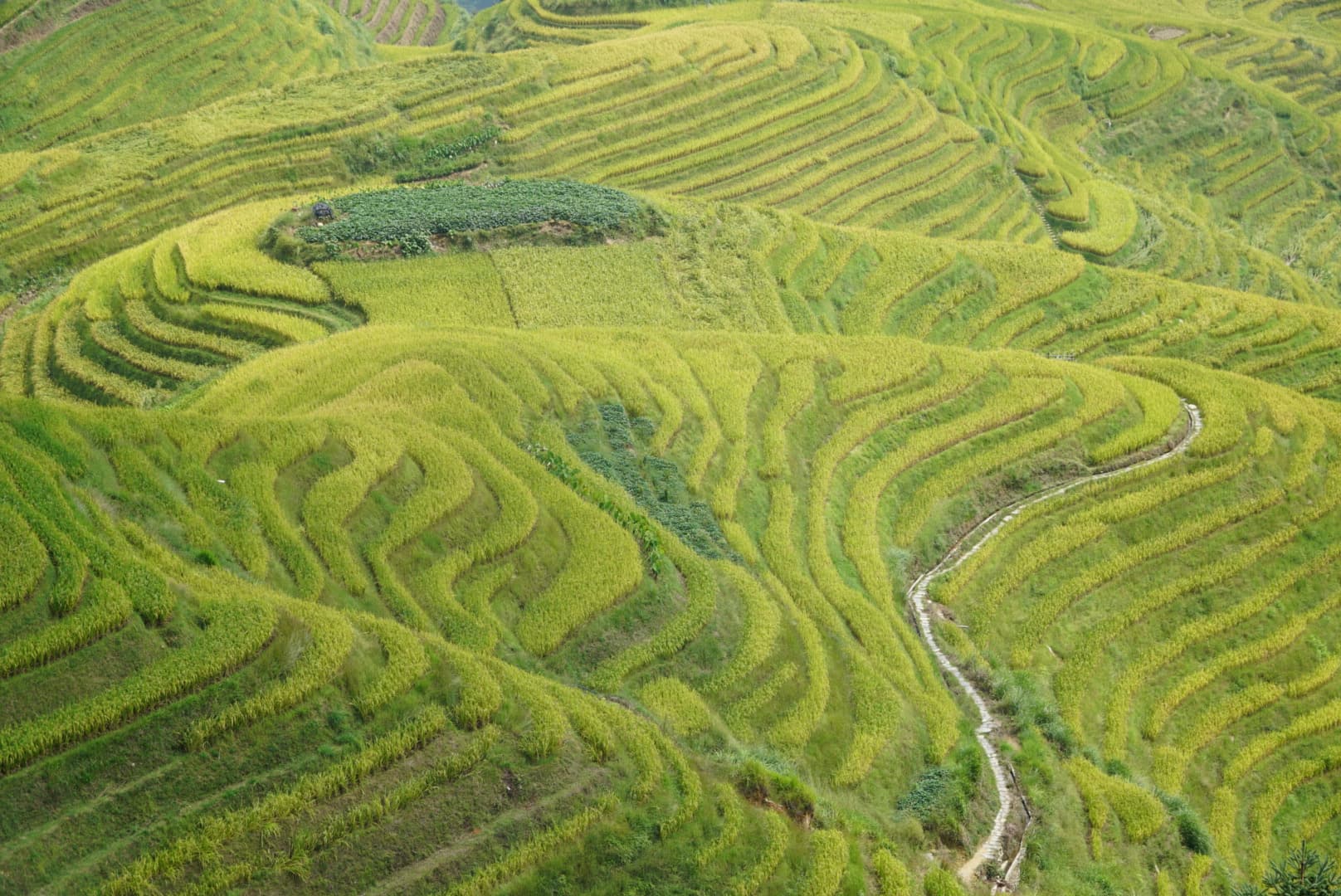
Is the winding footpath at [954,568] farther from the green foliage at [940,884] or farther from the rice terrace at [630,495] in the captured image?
the green foliage at [940,884]

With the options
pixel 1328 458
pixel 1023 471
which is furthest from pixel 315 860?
pixel 1328 458

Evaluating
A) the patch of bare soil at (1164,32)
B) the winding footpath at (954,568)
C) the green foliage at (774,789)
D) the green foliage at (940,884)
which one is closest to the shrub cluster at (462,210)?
the winding footpath at (954,568)

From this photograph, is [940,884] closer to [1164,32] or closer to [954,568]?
[954,568]

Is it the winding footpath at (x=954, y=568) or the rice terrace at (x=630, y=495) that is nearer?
the rice terrace at (x=630, y=495)

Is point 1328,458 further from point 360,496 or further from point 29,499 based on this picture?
point 29,499

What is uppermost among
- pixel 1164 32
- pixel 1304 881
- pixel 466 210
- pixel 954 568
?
pixel 466 210

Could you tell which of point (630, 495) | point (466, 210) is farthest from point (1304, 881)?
point (466, 210)
